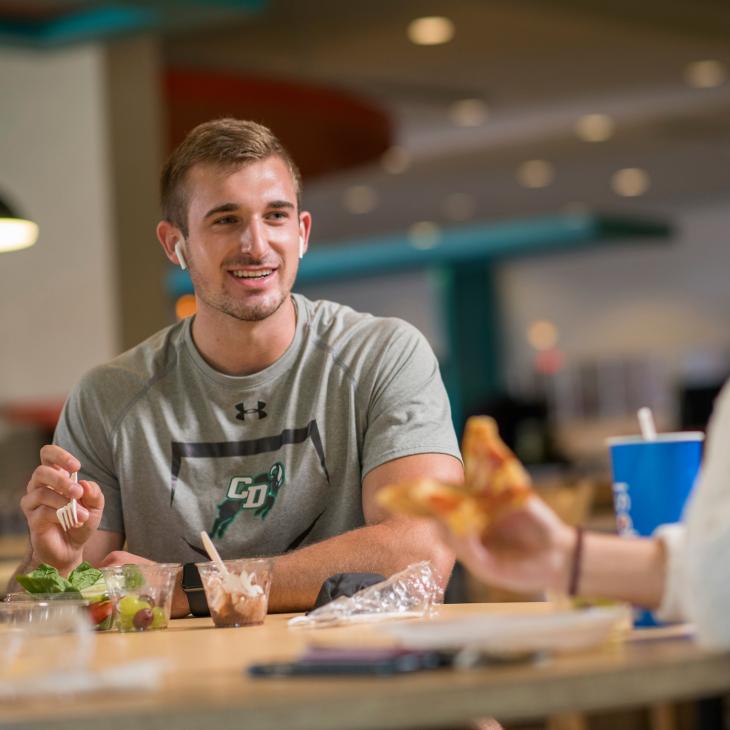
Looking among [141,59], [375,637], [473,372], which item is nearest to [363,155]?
[141,59]

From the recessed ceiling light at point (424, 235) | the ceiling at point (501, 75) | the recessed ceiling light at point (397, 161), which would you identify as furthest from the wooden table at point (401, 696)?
the recessed ceiling light at point (424, 235)

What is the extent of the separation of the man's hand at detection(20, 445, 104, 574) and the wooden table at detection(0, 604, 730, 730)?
80cm

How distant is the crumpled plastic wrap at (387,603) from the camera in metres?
1.71

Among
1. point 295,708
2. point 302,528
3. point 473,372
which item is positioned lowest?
point 295,708

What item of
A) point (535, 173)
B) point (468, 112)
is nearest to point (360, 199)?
point (535, 173)

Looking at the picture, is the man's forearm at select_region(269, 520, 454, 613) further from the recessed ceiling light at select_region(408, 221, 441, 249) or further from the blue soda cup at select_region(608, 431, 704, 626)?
the recessed ceiling light at select_region(408, 221, 441, 249)

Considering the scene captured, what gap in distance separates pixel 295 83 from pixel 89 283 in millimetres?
1844

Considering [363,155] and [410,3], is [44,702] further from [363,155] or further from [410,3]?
[363,155]

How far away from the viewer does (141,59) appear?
289 inches

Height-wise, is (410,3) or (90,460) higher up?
(410,3)

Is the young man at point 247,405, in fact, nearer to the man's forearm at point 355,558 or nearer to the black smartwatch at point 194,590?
the man's forearm at point 355,558

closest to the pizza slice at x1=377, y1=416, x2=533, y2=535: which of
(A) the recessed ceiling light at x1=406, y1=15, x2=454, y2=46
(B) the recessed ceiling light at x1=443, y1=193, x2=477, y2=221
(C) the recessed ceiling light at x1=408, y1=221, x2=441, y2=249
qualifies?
(A) the recessed ceiling light at x1=406, y1=15, x2=454, y2=46

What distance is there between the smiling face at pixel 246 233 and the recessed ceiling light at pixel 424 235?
13794 mm

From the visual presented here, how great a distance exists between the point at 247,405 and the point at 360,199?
468 inches
